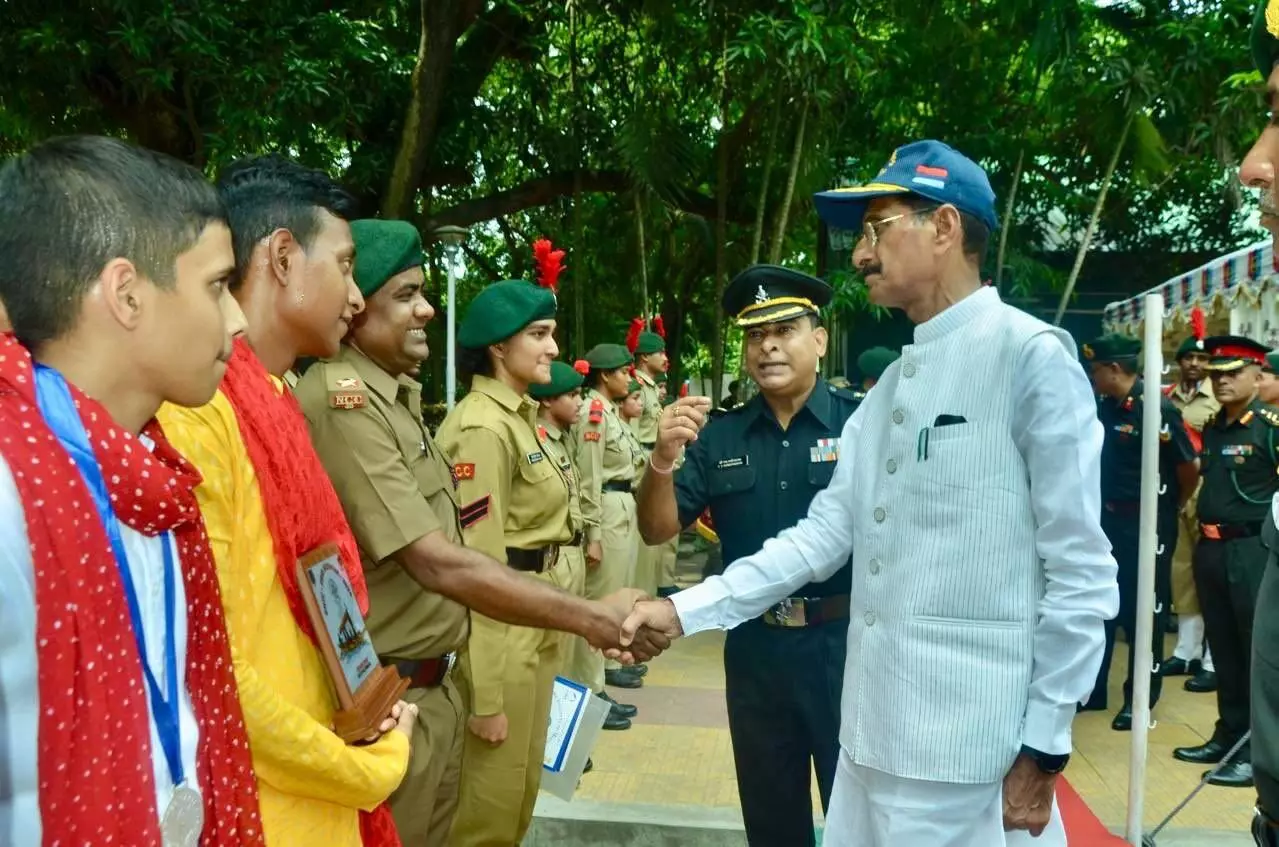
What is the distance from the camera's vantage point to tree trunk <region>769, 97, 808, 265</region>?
1068 cm

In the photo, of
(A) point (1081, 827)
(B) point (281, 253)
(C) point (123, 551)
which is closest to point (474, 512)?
(B) point (281, 253)

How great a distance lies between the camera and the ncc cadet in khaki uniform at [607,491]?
23.4 feet

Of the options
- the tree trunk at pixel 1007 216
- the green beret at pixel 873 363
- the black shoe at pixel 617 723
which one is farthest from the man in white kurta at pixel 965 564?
the tree trunk at pixel 1007 216

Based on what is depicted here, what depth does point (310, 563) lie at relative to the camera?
1.81m

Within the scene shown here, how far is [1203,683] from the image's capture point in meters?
7.33

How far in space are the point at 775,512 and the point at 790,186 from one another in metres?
8.13

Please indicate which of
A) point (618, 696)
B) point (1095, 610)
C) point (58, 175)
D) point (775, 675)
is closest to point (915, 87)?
point (618, 696)

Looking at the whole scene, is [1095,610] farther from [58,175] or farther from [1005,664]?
[58,175]

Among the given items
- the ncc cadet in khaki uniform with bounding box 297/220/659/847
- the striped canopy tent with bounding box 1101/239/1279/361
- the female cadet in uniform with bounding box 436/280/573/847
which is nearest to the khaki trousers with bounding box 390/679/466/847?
the ncc cadet in khaki uniform with bounding box 297/220/659/847

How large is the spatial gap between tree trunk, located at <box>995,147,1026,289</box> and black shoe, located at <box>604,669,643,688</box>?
259 inches

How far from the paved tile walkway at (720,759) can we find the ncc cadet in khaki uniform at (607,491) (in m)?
0.42

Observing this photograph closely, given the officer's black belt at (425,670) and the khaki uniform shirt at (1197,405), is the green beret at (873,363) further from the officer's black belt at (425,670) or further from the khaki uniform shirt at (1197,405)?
the officer's black belt at (425,670)

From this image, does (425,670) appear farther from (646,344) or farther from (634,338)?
(634,338)

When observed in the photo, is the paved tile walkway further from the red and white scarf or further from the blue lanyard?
the red and white scarf
